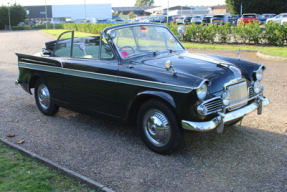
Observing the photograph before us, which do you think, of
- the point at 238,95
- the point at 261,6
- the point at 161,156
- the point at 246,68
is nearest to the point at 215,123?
the point at 238,95

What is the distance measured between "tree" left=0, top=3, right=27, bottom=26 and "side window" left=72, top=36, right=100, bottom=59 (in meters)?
72.2

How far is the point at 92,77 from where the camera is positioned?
4750 mm

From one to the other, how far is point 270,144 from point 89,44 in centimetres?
335

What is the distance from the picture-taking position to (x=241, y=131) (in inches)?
194

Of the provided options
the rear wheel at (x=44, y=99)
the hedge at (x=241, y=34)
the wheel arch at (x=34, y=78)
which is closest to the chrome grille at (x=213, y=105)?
the rear wheel at (x=44, y=99)

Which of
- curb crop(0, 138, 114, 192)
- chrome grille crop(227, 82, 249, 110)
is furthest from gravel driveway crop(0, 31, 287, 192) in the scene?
chrome grille crop(227, 82, 249, 110)

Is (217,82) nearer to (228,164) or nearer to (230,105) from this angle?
(230,105)

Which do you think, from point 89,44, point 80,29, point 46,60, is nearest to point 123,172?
point 89,44

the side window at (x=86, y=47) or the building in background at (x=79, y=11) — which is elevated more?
the building in background at (x=79, y=11)

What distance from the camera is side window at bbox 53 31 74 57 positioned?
5.52 m

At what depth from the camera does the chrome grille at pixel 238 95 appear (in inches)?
156

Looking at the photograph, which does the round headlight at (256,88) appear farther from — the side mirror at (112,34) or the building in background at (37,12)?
the building in background at (37,12)

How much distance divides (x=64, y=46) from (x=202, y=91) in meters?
3.10

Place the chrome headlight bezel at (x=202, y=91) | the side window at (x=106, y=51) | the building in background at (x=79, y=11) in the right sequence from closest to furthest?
the chrome headlight bezel at (x=202, y=91) → the side window at (x=106, y=51) → the building in background at (x=79, y=11)
